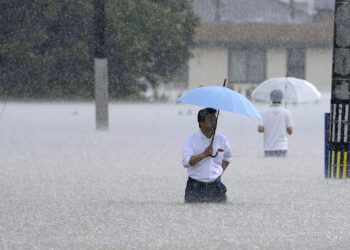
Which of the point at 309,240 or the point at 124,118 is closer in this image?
the point at 309,240

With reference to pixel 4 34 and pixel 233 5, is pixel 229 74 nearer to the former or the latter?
pixel 233 5

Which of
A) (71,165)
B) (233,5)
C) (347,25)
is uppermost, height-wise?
(233,5)

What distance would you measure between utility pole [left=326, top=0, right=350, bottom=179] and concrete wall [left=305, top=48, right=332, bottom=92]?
32630 mm

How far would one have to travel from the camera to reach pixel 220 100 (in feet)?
28.3

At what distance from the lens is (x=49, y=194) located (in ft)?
34.7

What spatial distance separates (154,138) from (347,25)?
28.1 ft

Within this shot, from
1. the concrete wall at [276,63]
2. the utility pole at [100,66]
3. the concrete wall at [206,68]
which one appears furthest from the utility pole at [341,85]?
the concrete wall at [276,63]

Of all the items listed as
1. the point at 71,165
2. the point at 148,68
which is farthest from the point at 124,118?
the point at 71,165

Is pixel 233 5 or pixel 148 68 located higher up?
pixel 233 5

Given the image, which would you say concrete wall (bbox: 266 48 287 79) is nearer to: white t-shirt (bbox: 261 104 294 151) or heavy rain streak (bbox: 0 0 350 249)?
heavy rain streak (bbox: 0 0 350 249)

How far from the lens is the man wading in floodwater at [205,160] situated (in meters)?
8.61

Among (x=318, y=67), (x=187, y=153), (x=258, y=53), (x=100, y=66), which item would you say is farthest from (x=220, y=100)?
(x=258, y=53)

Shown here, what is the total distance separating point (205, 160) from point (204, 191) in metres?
0.34

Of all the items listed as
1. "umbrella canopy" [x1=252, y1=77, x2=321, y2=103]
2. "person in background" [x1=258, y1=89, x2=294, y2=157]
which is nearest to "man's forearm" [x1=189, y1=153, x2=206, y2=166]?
"person in background" [x1=258, y1=89, x2=294, y2=157]
